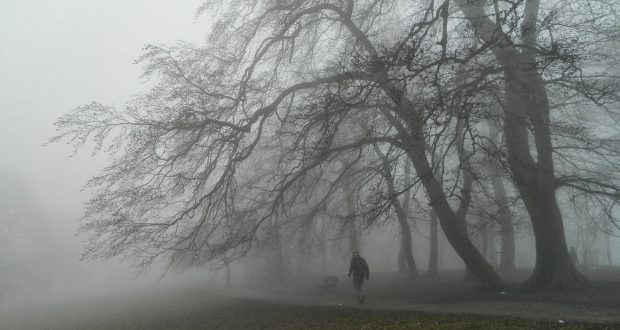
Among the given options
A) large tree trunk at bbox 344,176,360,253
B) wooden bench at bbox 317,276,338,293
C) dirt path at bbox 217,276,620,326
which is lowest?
wooden bench at bbox 317,276,338,293

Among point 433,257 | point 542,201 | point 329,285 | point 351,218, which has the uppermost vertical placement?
point 542,201

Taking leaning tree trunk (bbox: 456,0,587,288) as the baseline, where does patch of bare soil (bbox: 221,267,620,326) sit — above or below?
below

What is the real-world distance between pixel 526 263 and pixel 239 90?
4074cm

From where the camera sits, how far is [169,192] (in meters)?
14.0

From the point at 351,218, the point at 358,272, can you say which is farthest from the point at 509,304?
the point at 358,272

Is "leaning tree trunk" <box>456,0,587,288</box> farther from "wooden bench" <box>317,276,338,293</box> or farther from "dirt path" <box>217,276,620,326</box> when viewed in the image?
"wooden bench" <box>317,276,338,293</box>

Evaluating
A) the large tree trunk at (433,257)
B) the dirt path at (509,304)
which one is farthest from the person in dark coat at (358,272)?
the large tree trunk at (433,257)

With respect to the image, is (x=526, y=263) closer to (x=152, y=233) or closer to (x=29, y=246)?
(x=152, y=233)

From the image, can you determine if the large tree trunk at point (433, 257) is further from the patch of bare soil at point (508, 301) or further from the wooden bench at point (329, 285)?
the wooden bench at point (329, 285)

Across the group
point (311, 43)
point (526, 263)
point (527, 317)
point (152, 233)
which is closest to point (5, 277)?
point (152, 233)

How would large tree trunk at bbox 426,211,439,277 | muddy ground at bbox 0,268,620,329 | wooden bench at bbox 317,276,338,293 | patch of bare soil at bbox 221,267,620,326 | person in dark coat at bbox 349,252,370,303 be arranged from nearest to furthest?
muddy ground at bbox 0,268,620,329
patch of bare soil at bbox 221,267,620,326
person in dark coat at bbox 349,252,370,303
wooden bench at bbox 317,276,338,293
large tree trunk at bbox 426,211,439,277

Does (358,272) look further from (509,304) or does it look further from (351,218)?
(509,304)

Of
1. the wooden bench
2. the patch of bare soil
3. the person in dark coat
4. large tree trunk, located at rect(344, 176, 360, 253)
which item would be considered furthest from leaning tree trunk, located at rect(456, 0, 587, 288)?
the wooden bench

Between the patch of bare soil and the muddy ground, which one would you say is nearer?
the muddy ground
